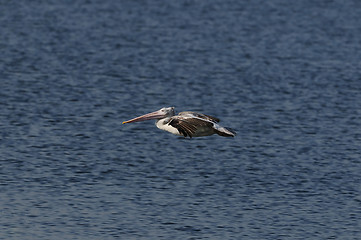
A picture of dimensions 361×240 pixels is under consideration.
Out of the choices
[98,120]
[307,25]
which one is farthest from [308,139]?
[307,25]

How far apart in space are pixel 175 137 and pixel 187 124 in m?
11.6

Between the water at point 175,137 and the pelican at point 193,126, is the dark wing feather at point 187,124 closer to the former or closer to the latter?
the pelican at point 193,126

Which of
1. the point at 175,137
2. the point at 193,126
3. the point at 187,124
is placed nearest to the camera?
the point at 193,126

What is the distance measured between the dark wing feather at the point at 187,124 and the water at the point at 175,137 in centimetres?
327

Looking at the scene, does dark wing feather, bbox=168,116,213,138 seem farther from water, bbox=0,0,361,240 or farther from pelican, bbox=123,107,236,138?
water, bbox=0,0,361,240

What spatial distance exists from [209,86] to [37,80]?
861cm

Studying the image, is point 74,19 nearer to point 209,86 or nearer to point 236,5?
point 236,5

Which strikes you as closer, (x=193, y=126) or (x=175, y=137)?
(x=193, y=126)

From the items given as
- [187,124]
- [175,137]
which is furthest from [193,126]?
[175,137]

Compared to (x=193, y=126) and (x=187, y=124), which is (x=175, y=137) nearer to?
(x=187, y=124)

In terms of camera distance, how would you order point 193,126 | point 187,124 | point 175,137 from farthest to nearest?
point 175,137 → point 187,124 → point 193,126

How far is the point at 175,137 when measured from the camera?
38.1m

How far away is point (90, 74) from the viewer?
162 feet

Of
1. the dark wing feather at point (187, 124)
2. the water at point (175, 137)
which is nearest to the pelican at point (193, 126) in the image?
the dark wing feather at point (187, 124)
